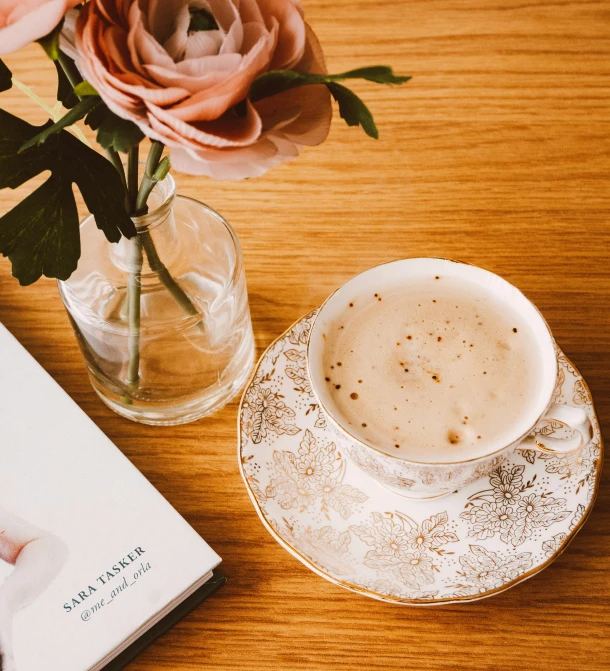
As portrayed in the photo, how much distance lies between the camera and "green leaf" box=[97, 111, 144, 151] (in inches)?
15.6

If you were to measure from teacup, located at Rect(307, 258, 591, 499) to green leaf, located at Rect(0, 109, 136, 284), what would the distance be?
0.22m

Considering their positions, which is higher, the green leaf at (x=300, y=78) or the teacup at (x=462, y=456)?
the green leaf at (x=300, y=78)

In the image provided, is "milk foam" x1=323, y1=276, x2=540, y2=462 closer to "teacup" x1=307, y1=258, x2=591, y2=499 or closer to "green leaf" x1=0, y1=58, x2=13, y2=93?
"teacup" x1=307, y1=258, x2=591, y2=499

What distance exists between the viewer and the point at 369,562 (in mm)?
606

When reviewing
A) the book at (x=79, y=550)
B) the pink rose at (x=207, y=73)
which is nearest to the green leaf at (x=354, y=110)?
the pink rose at (x=207, y=73)

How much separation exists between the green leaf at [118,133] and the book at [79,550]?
13.0 inches

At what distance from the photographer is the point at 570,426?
0.60 meters

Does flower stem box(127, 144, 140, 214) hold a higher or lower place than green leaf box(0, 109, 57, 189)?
lower

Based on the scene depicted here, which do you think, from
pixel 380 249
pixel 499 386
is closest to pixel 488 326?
pixel 499 386

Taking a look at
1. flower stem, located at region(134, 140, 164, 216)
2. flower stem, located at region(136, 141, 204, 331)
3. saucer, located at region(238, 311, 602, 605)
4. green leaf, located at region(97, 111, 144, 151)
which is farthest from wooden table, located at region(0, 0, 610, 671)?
green leaf, located at region(97, 111, 144, 151)

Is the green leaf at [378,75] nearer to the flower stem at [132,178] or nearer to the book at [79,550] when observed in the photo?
the flower stem at [132,178]

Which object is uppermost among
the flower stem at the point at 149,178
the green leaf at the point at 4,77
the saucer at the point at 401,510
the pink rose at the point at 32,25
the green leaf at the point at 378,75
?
the pink rose at the point at 32,25

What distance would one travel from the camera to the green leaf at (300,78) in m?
0.37

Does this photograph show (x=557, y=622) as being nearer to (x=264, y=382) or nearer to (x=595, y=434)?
(x=595, y=434)
